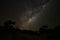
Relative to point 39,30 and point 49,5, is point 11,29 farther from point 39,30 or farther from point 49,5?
point 49,5

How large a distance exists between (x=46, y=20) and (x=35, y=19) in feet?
0.36

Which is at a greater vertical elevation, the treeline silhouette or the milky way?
the milky way

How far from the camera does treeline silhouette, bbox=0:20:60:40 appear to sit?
117 centimetres

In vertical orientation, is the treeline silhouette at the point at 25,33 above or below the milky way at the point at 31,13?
below

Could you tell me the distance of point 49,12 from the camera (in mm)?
1248

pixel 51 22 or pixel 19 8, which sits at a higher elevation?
pixel 19 8

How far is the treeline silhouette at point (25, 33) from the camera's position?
117cm

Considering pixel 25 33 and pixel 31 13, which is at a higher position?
pixel 31 13

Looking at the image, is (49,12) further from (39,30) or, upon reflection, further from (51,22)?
(39,30)

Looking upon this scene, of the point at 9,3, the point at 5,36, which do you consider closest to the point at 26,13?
the point at 9,3

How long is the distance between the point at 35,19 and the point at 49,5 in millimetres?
199

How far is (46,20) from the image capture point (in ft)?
4.06

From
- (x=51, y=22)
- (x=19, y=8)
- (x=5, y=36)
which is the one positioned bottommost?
(x=5, y=36)

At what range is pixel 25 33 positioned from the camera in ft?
3.91
